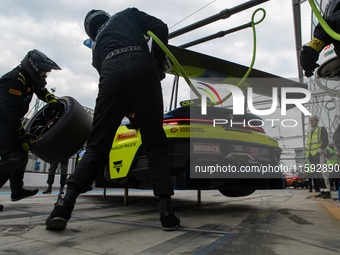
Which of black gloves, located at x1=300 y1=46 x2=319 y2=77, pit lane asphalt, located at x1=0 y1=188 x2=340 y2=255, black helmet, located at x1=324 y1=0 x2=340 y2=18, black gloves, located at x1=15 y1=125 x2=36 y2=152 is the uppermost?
black helmet, located at x1=324 y1=0 x2=340 y2=18

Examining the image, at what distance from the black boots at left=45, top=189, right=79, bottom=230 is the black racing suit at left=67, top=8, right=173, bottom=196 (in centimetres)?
8

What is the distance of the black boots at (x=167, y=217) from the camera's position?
1.71m

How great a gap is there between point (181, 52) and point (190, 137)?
145 inches

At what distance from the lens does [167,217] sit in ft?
5.69

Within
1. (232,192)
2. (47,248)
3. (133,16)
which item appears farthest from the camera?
(232,192)

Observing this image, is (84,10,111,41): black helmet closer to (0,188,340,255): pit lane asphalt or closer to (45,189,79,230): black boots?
(45,189,79,230): black boots

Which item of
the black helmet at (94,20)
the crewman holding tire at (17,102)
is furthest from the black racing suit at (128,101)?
the crewman holding tire at (17,102)

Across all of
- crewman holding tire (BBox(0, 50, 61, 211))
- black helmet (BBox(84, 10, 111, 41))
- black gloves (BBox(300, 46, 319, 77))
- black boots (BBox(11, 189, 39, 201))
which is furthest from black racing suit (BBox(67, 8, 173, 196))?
black boots (BBox(11, 189, 39, 201))

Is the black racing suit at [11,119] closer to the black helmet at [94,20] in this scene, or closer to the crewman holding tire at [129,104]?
the black helmet at [94,20]

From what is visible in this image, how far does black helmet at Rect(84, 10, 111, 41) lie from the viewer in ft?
7.19

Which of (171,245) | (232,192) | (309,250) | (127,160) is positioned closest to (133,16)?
(127,160)

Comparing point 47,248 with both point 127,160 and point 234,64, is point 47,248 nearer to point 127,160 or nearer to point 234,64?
point 127,160

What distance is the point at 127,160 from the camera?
265 cm

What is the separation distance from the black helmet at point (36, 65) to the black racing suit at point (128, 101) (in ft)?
4.27
